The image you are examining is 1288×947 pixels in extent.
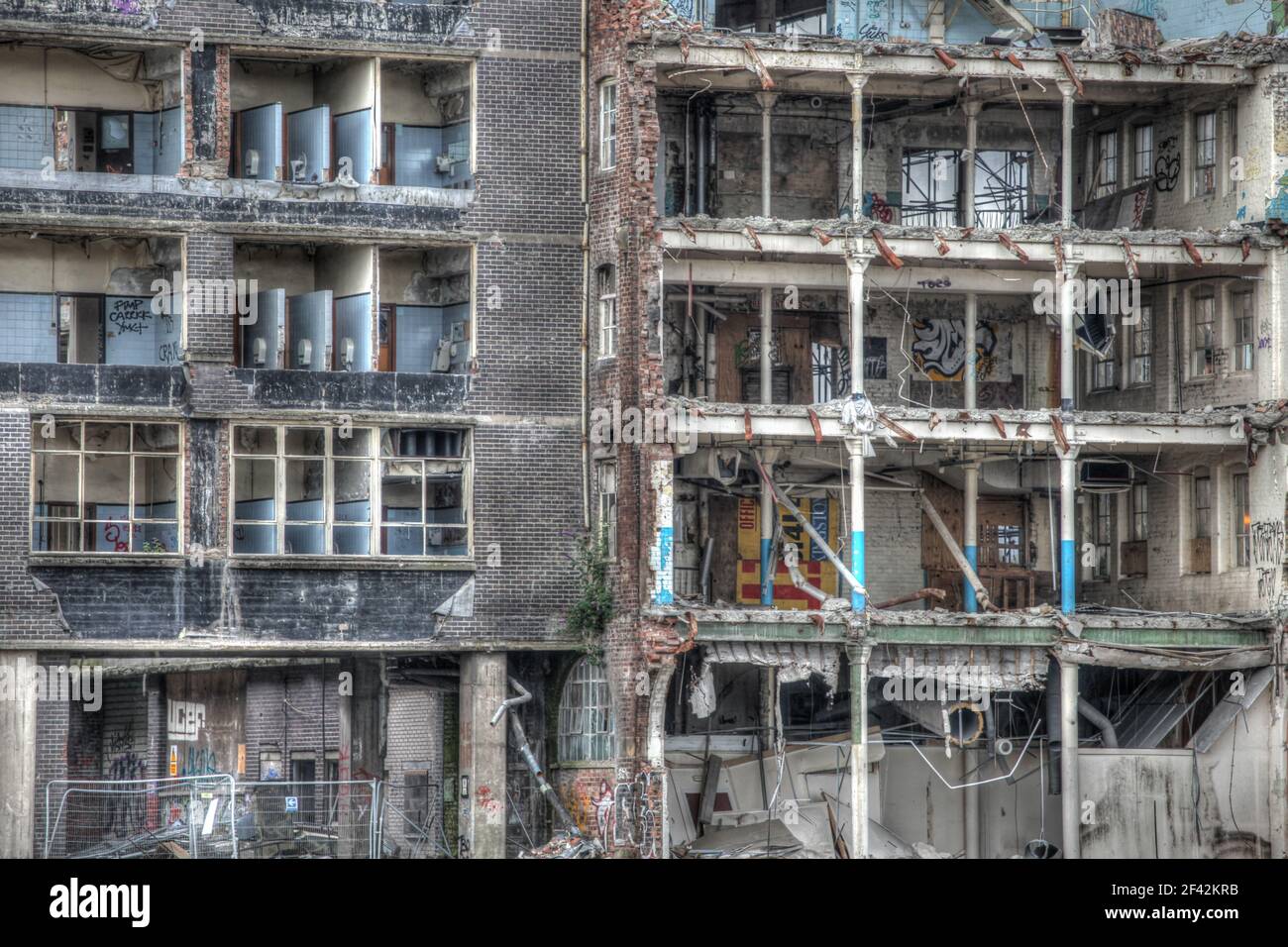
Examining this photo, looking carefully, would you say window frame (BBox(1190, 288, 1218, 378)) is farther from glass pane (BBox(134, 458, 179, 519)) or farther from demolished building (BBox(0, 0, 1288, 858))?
glass pane (BBox(134, 458, 179, 519))

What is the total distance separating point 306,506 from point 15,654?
224 inches

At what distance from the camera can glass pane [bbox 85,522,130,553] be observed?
43.1 meters

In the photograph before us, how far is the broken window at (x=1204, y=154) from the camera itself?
45.9m

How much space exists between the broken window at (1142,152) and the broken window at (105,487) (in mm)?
19088

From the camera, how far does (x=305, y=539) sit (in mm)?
43344

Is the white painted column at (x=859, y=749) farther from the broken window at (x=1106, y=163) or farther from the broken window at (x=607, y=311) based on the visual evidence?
the broken window at (x=1106, y=163)

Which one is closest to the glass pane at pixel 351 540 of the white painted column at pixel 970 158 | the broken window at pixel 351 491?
the broken window at pixel 351 491

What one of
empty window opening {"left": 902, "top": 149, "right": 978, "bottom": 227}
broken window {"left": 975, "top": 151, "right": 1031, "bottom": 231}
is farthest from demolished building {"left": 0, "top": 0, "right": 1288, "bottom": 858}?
broken window {"left": 975, "top": 151, "right": 1031, "bottom": 231}

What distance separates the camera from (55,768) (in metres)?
41.2

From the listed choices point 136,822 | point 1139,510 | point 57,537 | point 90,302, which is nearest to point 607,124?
point 90,302

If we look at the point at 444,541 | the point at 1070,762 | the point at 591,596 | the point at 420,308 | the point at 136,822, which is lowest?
the point at 136,822

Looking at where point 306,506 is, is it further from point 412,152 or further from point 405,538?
point 412,152

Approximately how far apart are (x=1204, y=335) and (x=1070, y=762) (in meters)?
8.94

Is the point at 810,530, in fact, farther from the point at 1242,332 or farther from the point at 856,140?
the point at 1242,332
